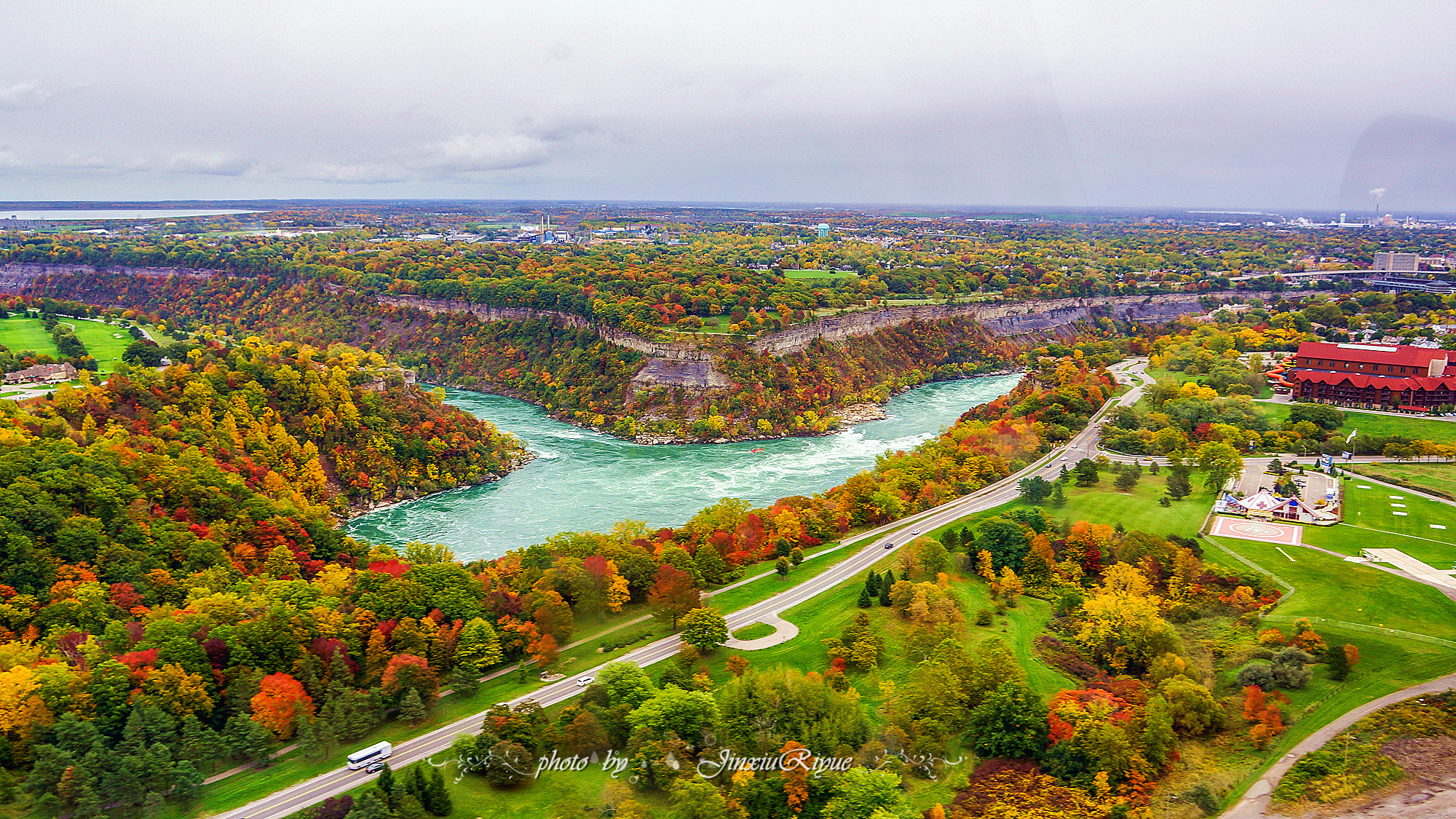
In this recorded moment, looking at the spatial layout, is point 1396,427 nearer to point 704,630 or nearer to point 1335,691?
point 1335,691

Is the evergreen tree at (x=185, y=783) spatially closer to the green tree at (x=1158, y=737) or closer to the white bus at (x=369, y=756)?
the white bus at (x=369, y=756)

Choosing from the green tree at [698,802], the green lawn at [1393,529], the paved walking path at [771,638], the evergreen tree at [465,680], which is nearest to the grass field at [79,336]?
the evergreen tree at [465,680]

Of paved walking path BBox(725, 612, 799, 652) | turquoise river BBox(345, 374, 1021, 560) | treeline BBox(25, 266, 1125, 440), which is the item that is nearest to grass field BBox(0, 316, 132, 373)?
treeline BBox(25, 266, 1125, 440)

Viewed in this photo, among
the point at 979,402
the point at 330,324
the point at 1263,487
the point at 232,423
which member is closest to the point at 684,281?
the point at 979,402

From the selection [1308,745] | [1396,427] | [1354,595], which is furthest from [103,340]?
[1396,427]

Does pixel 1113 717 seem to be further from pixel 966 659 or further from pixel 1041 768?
pixel 966 659

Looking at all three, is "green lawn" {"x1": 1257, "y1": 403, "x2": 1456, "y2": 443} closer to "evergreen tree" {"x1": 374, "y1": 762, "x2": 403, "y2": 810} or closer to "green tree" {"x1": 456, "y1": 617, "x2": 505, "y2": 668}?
"green tree" {"x1": 456, "y1": 617, "x2": 505, "y2": 668}

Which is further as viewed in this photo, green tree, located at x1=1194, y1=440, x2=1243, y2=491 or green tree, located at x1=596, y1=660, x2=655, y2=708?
green tree, located at x1=1194, y1=440, x2=1243, y2=491
